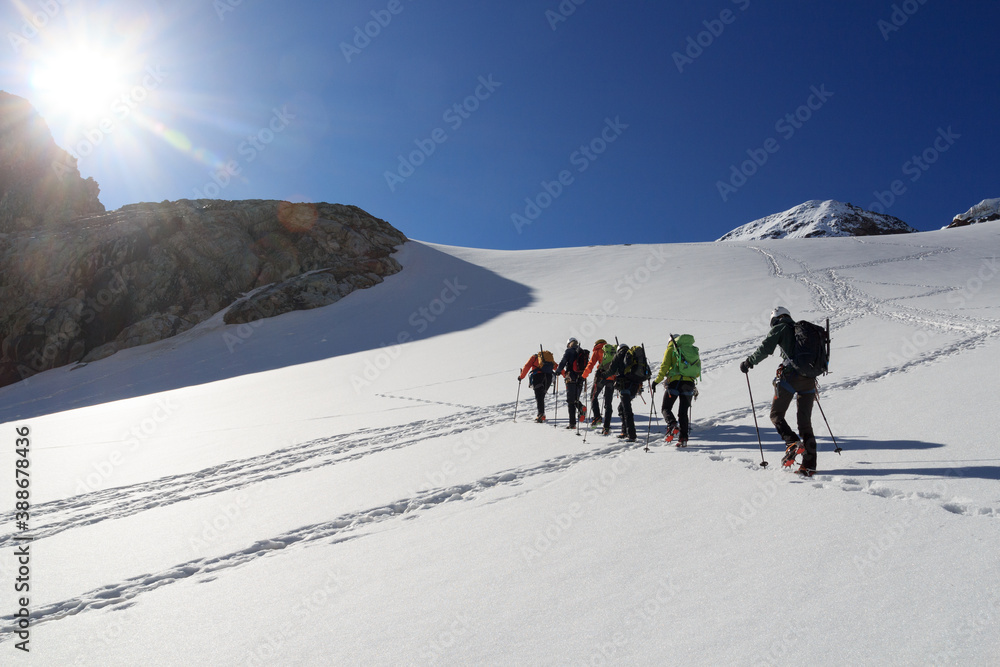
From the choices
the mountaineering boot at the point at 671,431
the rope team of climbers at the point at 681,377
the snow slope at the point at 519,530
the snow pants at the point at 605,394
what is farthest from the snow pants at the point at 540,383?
the mountaineering boot at the point at 671,431

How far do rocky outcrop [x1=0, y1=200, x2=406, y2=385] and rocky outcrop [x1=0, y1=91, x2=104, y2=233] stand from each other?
957 cm

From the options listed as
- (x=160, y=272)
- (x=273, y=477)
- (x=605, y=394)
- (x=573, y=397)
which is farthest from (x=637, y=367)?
(x=160, y=272)

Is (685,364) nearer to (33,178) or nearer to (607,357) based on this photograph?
(607,357)

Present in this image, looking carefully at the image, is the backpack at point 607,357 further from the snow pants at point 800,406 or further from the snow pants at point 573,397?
the snow pants at point 800,406

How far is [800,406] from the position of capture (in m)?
5.60

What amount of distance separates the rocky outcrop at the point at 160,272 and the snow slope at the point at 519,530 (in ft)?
73.3

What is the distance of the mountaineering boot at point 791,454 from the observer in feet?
18.7

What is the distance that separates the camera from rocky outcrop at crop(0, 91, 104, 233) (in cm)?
4409

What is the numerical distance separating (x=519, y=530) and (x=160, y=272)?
40340mm

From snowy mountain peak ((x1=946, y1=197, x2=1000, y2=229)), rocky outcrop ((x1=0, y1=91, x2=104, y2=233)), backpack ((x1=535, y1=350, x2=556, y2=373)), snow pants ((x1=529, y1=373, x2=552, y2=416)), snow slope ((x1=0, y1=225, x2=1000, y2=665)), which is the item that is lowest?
snow slope ((x1=0, y1=225, x2=1000, y2=665))

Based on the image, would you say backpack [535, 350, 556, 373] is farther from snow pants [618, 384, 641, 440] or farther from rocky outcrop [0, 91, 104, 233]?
rocky outcrop [0, 91, 104, 233]

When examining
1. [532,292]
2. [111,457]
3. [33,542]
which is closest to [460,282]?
[532,292]

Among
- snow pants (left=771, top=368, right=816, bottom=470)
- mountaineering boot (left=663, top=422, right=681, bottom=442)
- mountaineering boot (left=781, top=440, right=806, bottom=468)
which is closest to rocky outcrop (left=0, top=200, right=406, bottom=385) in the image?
mountaineering boot (left=663, top=422, right=681, bottom=442)

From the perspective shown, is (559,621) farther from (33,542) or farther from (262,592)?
(33,542)
